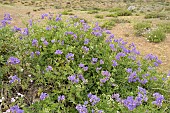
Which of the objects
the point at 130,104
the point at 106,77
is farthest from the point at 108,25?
the point at 130,104

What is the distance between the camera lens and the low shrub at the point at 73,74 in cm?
295

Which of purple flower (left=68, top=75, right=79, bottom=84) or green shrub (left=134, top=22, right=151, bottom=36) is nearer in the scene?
purple flower (left=68, top=75, right=79, bottom=84)

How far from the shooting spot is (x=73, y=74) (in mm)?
3234

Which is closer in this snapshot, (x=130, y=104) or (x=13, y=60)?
(x=130, y=104)

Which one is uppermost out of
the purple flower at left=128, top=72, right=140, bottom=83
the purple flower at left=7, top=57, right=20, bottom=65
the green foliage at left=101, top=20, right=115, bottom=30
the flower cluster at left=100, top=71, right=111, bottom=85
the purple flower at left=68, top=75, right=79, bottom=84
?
the purple flower at left=7, top=57, right=20, bottom=65

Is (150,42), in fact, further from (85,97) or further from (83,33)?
(85,97)

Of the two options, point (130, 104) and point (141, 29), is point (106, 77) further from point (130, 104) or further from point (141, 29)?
point (141, 29)

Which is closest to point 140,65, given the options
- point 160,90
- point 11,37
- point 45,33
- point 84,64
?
point 160,90

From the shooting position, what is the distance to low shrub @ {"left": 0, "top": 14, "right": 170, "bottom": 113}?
295 cm

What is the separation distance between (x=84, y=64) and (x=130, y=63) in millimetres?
657

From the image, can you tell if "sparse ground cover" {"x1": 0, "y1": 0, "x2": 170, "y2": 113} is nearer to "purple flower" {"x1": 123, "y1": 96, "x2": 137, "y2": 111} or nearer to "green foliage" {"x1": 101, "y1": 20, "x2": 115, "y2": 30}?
"purple flower" {"x1": 123, "y1": 96, "x2": 137, "y2": 111}

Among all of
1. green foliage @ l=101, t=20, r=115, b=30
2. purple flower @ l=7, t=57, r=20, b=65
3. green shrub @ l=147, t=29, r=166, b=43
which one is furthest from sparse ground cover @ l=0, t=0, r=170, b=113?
green foliage @ l=101, t=20, r=115, b=30

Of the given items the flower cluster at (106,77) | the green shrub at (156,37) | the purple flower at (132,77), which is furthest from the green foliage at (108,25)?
the flower cluster at (106,77)

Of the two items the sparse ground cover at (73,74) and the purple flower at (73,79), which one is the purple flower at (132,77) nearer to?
the sparse ground cover at (73,74)
